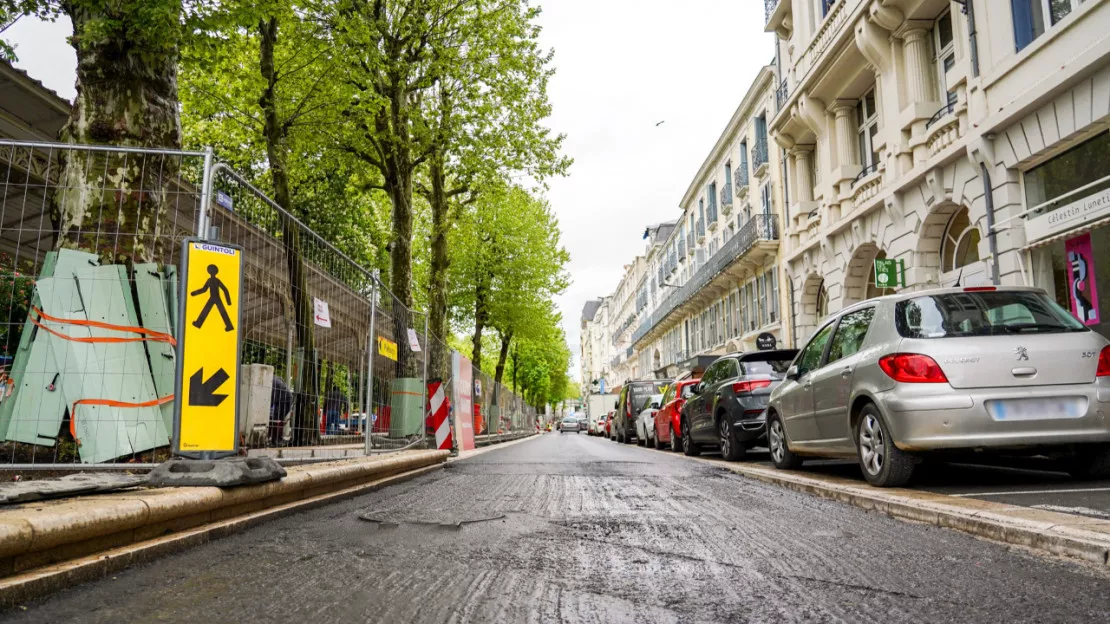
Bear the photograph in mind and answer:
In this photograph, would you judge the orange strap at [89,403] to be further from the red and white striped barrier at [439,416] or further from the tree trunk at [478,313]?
the tree trunk at [478,313]

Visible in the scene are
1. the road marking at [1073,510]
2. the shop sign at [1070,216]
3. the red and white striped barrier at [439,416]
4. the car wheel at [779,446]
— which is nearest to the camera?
the road marking at [1073,510]

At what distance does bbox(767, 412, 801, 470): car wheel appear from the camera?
9.29 meters

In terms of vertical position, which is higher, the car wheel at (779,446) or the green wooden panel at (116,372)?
the green wooden panel at (116,372)

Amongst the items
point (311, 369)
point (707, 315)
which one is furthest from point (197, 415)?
point (707, 315)

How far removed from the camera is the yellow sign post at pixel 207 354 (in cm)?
484

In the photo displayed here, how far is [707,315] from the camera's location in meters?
40.1

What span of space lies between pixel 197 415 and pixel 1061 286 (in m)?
13.1

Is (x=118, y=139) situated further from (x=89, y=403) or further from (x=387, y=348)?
(x=387, y=348)

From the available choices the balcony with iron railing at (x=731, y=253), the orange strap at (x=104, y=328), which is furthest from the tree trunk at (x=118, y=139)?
the balcony with iron railing at (x=731, y=253)

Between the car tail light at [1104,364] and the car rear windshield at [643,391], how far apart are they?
19.4 m

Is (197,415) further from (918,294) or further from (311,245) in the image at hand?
(918,294)

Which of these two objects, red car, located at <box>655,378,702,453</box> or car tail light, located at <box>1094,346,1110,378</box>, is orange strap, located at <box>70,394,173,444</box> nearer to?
car tail light, located at <box>1094,346,1110,378</box>

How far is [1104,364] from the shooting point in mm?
6168

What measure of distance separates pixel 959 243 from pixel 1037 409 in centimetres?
1118
